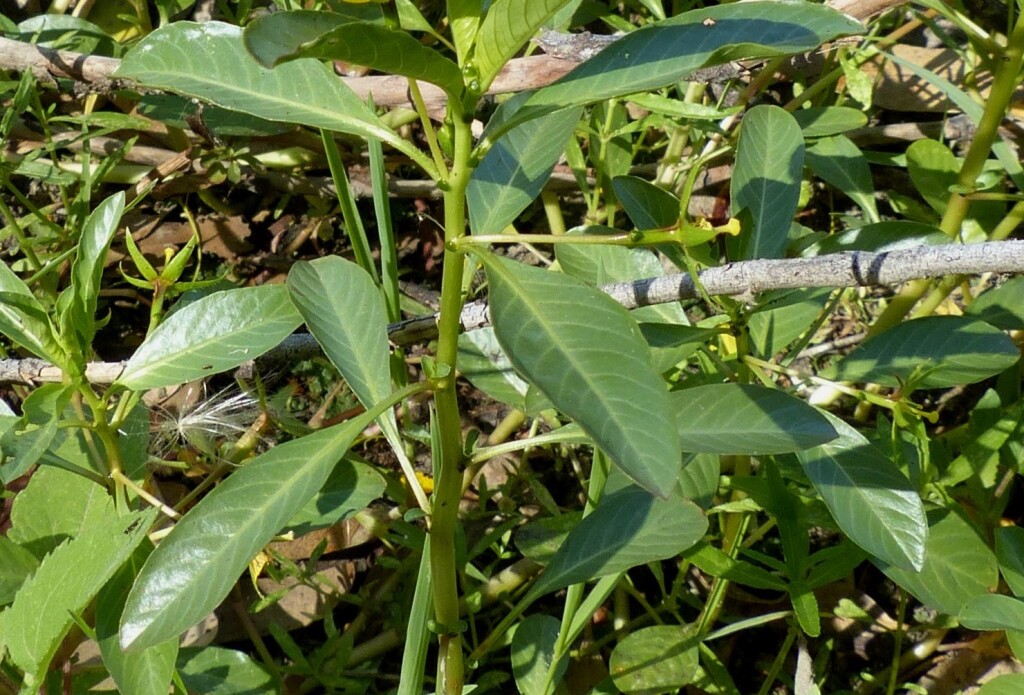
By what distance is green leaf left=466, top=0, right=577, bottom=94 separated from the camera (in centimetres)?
88

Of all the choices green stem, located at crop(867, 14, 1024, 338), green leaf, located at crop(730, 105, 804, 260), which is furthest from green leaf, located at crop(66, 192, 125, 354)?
green stem, located at crop(867, 14, 1024, 338)

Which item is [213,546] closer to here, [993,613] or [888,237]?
[993,613]

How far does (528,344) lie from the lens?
3.02 ft

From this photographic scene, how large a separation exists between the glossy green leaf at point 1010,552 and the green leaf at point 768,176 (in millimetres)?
595

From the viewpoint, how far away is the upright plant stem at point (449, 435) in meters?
1.02

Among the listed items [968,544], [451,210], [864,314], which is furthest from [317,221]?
[968,544]

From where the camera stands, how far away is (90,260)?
1.42m

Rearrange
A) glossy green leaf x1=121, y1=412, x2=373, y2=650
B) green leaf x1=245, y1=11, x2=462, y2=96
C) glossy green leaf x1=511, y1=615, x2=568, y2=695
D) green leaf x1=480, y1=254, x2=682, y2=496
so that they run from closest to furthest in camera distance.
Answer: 1. green leaf x1=245, y1=11, x2=462, y2=96
2. green leaf x1=480, y1=254, x2=682, y2=496
3. glossy green leaf x1=121, y1=412, x2=373, y2=650
4. glossy green leaf x1=511, y1=615, x2=568, y2=695

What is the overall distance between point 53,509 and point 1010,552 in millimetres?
1624

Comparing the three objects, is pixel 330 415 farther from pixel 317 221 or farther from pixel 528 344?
pixel 528 344

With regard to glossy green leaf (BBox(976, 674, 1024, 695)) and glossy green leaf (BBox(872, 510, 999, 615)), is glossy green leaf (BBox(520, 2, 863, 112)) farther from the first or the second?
glossy green leaf (BBox(976, 674, 1024, 695))

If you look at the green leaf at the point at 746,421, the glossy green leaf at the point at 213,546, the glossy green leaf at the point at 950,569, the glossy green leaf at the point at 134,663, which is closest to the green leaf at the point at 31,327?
the glossy green leaf at the point at 134,663

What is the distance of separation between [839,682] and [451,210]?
4.89 feet

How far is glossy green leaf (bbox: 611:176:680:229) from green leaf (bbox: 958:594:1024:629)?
761 millimetres
